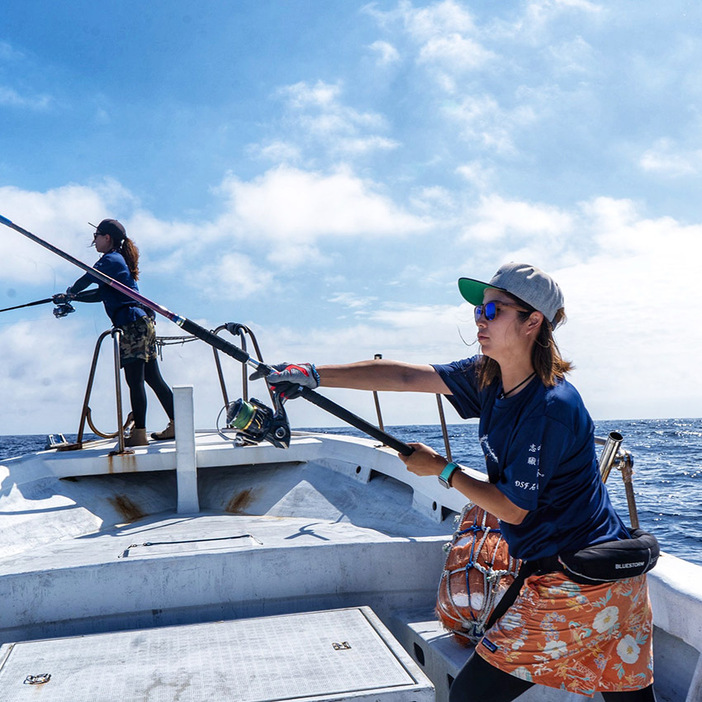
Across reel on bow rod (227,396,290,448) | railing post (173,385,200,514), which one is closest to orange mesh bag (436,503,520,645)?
reel on bow rod (227,396,290,448)

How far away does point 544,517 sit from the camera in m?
1.88

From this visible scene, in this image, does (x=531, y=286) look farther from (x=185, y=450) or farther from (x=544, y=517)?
(x=185, y=450)

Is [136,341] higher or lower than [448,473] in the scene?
higher

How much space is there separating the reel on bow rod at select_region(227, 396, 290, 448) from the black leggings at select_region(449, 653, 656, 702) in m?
1.07

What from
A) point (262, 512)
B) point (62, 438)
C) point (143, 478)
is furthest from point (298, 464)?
point (62, 438)

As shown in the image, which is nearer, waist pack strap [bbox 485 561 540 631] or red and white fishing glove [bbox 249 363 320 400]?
waist pack strap [bbox 485 561 540 631]

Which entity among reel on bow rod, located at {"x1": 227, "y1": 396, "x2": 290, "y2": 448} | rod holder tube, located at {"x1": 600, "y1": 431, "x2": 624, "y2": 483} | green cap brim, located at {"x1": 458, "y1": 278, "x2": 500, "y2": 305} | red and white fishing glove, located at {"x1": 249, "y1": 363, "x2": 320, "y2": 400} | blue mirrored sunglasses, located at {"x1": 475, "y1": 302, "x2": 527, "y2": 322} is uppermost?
green cap brim, located at {"x1": 458, "y1": 278, "x2": 500, "y2": 305}

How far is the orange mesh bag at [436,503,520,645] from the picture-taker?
2.54 meters

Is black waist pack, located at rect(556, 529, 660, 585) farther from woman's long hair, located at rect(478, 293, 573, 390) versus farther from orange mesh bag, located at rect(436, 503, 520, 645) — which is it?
orange mesh bag, located at rect(436, 503, 520, 645)

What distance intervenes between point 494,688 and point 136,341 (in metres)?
4.35

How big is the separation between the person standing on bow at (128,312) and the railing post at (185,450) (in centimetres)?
110

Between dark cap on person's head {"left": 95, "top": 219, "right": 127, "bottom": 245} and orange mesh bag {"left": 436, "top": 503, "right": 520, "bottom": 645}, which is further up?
dark cap on person's head {"left": 95, "top": 219, "right": 127, "bottom": 245}

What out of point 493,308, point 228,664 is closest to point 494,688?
point 228,664

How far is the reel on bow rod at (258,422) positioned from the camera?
96.9 inches
